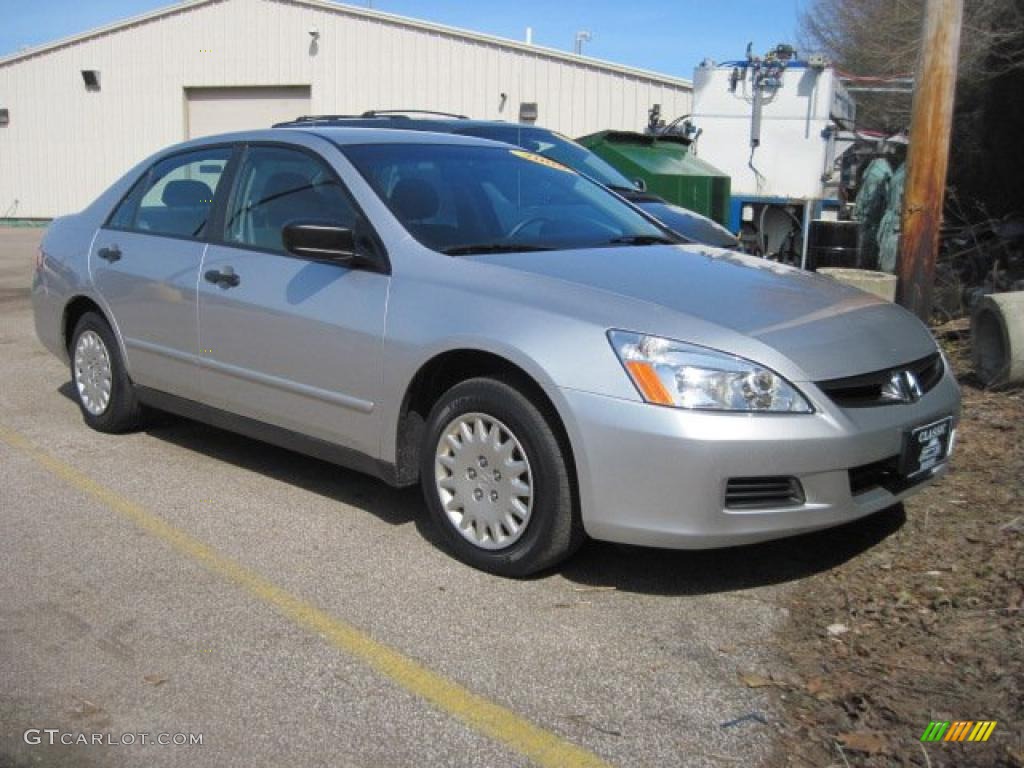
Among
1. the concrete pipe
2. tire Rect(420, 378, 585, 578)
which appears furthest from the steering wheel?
the concrete pipe

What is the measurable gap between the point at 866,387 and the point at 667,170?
7394mm

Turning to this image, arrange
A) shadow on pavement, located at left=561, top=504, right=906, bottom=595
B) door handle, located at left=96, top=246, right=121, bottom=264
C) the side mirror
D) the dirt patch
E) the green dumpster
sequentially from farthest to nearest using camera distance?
the green dumpster, door handle, located at left=96, top=246, right=121, bottom=264, the side mirror, shadow on pavement, located at left=561, top=504, right=906, bottom=595, the dirt patch

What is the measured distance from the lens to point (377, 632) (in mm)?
3732

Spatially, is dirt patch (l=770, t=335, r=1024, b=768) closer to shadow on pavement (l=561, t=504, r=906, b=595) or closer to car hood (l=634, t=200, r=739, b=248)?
shadow on pavement (l=561, t=504, r=906, b=595)

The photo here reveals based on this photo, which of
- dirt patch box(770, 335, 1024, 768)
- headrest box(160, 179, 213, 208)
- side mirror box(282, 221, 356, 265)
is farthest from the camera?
headrest box(160, 179, 213, 208)

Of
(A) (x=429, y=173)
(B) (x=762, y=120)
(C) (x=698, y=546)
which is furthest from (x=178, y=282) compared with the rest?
(B) (x=762, y=120)

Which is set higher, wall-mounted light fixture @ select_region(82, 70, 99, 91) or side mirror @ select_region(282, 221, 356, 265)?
wall-mounted light fixture @ select_region(82, 70, 99, 91)

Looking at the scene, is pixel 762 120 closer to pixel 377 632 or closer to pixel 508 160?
pixel 508 160

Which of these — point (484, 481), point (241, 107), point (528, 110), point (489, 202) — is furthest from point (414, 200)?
point (241, 107)

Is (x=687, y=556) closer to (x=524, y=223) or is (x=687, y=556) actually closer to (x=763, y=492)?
(x=763, y=492)

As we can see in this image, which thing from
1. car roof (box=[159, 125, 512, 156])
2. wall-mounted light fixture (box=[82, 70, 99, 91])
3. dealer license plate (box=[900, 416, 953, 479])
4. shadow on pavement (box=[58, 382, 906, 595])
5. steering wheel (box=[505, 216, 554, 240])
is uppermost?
wall-mounted light fixture (box=[82, 70, 99, 91])

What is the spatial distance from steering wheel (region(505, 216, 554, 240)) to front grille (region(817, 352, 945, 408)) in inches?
63.0

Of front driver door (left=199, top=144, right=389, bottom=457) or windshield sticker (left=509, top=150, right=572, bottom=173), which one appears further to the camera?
windshield sticker (left=509, top=150, right=572, bottom=173)

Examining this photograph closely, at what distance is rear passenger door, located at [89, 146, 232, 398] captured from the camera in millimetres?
5434
